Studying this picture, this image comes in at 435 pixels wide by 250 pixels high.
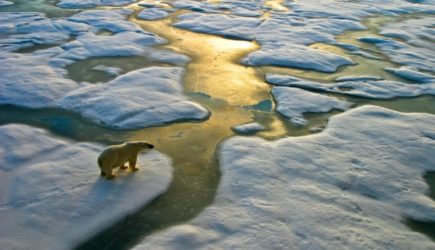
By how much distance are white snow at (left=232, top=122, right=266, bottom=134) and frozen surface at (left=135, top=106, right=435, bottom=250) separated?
25cm

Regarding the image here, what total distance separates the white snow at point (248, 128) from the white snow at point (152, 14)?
592 centimetres

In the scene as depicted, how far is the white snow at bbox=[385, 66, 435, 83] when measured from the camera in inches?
288

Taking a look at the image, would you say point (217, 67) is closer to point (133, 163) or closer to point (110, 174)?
point (133, 163)

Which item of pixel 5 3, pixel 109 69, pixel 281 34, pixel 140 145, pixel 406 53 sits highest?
pixel 406 53

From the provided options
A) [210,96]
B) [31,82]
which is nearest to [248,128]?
[210,96]

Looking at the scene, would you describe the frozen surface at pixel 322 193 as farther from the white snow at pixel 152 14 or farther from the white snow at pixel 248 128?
the white snow at pixel 152 14

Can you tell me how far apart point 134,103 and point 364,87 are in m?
3.73

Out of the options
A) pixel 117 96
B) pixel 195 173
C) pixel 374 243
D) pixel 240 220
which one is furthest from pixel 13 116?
pixel 374 243

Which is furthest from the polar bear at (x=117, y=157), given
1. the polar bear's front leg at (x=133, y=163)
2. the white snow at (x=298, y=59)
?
the white snow at (x=298, y=59)

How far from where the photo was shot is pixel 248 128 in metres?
5.21

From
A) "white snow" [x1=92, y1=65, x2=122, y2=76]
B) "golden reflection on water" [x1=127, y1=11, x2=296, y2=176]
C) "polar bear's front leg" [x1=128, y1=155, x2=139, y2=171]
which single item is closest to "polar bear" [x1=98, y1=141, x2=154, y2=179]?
"polar bear's front leg" [x1=128, y1=155, x2=139, y2=171]

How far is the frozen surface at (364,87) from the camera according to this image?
657 cm

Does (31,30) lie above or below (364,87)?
below

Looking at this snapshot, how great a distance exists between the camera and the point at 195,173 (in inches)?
168
